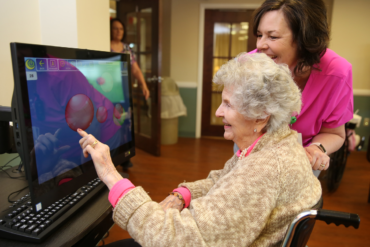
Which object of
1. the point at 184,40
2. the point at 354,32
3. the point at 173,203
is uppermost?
the point at 354,32

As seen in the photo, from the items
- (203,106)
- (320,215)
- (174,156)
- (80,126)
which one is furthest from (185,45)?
(320,215)

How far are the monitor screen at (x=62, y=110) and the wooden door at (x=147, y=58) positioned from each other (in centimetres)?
272

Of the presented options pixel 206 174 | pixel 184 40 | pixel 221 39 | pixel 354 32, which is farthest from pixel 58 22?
pixel 354 32

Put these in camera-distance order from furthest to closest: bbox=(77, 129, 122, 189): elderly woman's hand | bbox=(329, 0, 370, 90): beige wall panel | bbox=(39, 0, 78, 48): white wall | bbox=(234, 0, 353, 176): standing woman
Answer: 1. bbox=(329, 0, 370, 90): beige wall panel
2. bbox=(39, 0, 78, 48): white wall
3. bbox=(234, 0, 353, 176): standing woman
4. bbox=(77, 129, 122, 189): elderly woman's hand

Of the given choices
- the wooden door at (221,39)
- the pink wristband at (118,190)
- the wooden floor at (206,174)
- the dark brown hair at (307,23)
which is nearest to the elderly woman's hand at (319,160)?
the dark brown hair at (307,23)

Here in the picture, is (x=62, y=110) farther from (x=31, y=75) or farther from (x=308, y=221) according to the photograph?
(x=308, y=221)

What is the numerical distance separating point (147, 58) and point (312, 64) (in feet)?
10.3

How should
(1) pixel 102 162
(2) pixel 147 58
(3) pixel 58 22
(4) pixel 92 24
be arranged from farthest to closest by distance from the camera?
(2) pixel 147 58 → (4) pixel 92 24 → (3) pixel 58 22 → (1) pixel 102 162

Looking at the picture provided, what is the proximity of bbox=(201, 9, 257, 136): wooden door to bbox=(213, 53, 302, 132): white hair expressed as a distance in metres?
3.96

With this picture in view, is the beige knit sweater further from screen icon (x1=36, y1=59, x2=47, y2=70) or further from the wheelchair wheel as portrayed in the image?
the wheelchair wheel

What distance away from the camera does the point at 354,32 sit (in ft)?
14.2

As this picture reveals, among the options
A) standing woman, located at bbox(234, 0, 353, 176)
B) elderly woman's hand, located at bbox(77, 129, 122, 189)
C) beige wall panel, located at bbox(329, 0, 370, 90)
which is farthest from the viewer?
beige wall panel, located at bbox(329, 0, 370, 90)

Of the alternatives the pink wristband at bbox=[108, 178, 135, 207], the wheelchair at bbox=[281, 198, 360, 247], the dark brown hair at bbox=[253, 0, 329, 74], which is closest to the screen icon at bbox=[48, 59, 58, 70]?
the pink wristband at bbox=[108, 178, 135, 207]

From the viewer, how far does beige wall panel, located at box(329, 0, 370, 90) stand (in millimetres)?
4277
